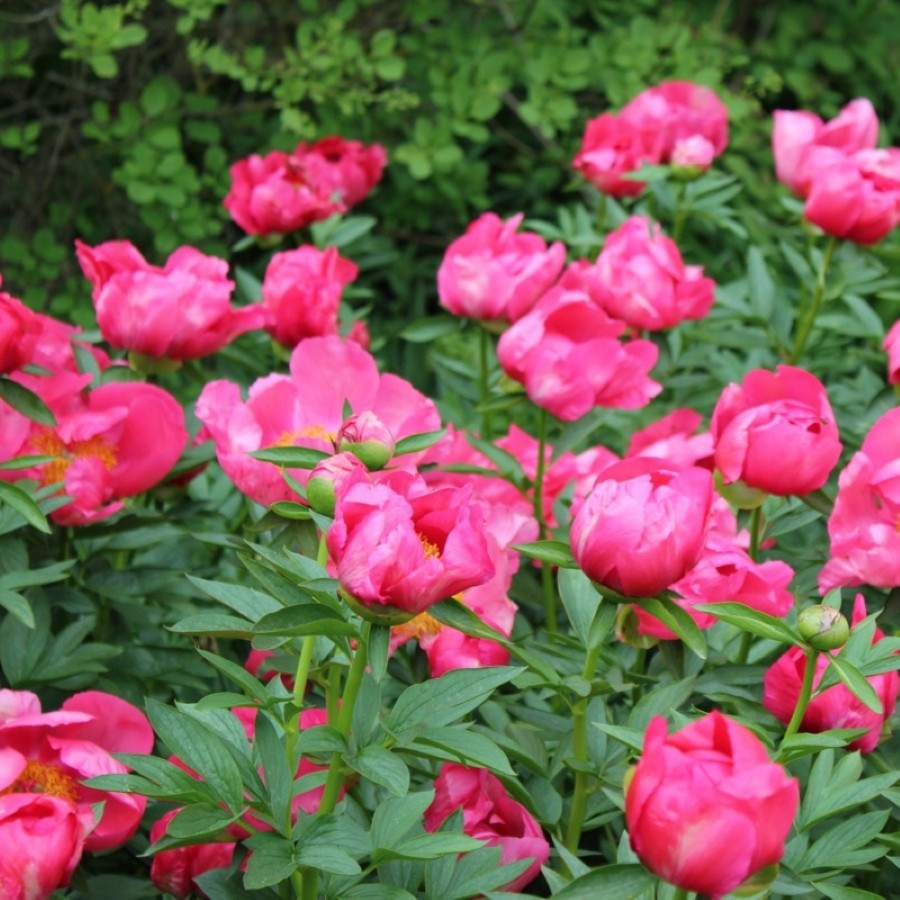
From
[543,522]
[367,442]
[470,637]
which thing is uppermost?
[367,442]

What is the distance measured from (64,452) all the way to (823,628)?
67 centimetres

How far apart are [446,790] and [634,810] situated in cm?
27

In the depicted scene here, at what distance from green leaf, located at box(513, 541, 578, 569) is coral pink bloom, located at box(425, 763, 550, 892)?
5.9 inches

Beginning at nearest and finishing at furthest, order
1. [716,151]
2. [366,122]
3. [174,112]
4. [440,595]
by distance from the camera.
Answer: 1. [440,595]
2. [716,151]
3. [174,112]
4. [366,122]

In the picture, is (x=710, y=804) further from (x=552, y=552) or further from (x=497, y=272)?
(x=497, y=272)

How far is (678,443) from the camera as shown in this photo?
130 cm

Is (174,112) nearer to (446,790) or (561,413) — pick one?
(561,413)

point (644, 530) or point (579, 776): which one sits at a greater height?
point (644, 530)

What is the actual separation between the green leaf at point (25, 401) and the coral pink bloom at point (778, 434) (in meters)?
0.52

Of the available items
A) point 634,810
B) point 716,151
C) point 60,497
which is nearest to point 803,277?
point 716,151

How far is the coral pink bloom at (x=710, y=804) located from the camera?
0.67m

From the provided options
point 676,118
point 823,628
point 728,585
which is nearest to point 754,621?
point 823,628

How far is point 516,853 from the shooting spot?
92 centimetres

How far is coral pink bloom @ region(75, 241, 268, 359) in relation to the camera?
1.26 meters
